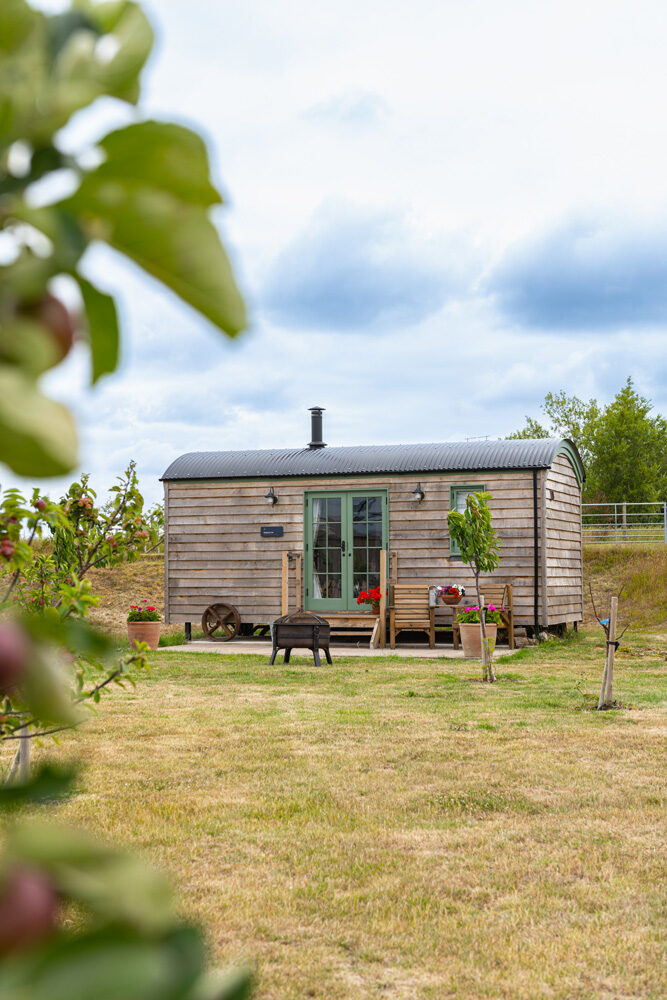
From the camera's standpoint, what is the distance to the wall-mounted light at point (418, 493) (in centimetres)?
1441

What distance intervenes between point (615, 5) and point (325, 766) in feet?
18.4

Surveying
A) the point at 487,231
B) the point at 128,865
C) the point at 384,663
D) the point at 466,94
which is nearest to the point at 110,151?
the point at 128,865

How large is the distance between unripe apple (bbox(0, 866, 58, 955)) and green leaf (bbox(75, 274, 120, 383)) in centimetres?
17

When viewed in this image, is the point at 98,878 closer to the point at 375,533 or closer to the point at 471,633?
the point at 471,633

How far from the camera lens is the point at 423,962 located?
3150 millimetres

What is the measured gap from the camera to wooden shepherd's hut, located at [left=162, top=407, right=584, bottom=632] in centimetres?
1413

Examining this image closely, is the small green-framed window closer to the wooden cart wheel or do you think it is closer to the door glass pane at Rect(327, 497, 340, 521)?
the door glass pane at Rect(327, 497, 340, 521)

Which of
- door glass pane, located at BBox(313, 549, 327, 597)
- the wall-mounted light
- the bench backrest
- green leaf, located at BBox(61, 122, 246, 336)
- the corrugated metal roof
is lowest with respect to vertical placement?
the bench backrest

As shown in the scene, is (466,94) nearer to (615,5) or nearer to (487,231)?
(615,5)

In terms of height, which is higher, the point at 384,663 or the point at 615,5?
the point at 615,5

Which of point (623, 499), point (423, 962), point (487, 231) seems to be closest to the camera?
point (423, 962)

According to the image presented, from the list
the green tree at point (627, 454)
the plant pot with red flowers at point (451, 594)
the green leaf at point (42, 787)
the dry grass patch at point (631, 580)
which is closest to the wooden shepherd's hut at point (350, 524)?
the plant pot with red flowers at point (451, 594)

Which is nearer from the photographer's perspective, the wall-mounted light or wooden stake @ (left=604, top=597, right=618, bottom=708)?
wooden stake @ (left=604, top=597, right=618, bottom=708)

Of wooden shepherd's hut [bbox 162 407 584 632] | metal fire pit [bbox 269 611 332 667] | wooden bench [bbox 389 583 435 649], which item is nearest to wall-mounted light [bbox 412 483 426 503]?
wooden shepherd's hut [bbox 162 407 584 632]
